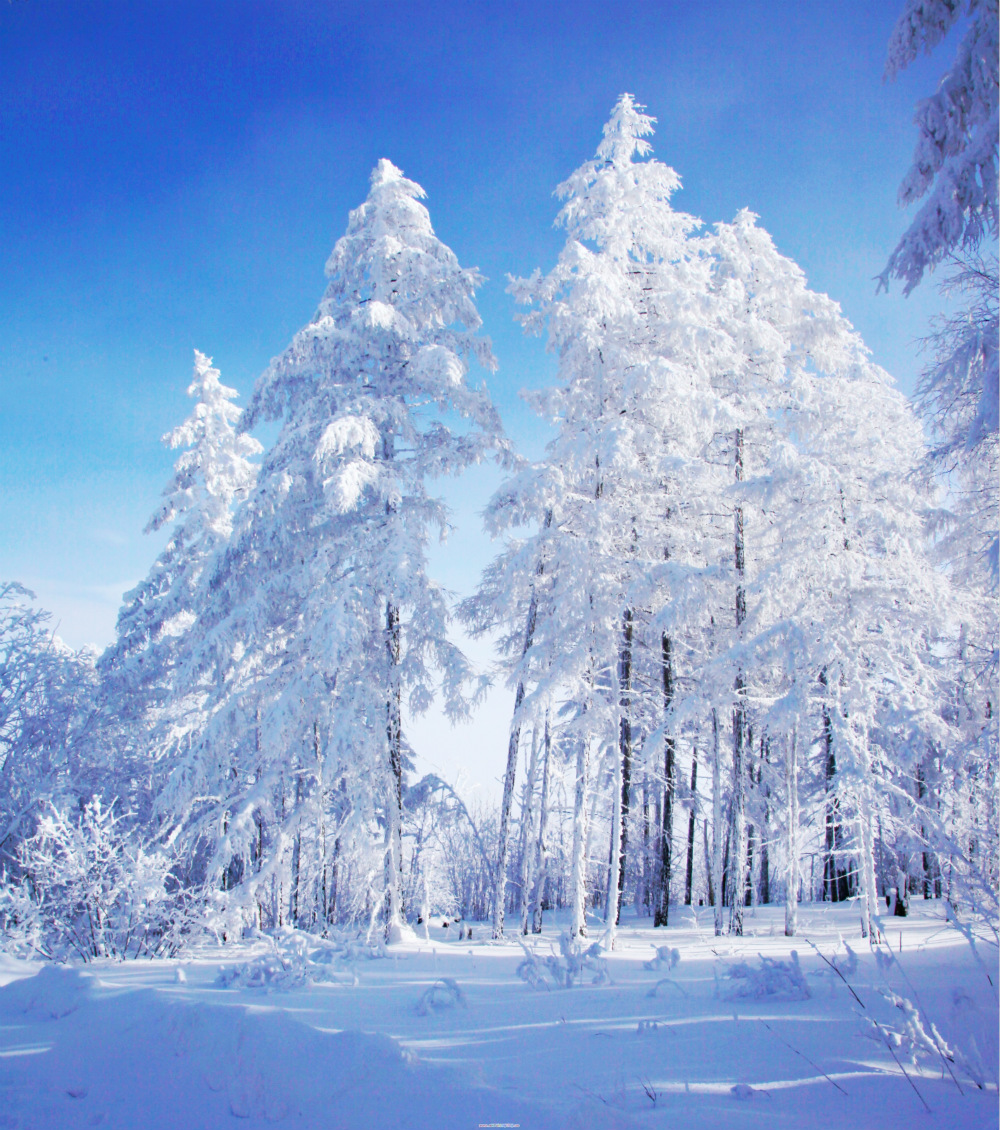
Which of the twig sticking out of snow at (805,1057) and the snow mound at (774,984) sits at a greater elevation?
the twig sticking out of snow at (805,1057)

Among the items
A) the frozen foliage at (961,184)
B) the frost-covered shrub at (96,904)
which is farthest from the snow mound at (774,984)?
the frost-covered shrub at (96,904)

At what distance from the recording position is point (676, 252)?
1327 centimetres

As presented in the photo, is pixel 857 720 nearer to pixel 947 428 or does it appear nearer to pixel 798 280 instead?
pixel 947 428

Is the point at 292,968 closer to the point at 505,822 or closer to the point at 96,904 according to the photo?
the point at 96,904

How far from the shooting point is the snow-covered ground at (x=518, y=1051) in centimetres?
279

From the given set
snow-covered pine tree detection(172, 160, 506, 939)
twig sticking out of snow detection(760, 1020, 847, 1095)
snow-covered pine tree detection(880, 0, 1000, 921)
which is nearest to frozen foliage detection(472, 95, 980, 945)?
snow-covered pine tree detection(172, 160, 506, 939)

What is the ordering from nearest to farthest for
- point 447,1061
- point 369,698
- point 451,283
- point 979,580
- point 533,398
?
1. point 447,1061
2. point 369,698
3. point 451,283
4. point 979,580
5. point 533,398

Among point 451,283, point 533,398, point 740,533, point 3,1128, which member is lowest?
point 3,1128

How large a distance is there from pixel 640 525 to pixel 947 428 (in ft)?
19.6

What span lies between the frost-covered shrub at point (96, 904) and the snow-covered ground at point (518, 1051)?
260 centimetres

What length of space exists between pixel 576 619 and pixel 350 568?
4125mm

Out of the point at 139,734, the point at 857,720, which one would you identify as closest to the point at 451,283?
the point at 857,720

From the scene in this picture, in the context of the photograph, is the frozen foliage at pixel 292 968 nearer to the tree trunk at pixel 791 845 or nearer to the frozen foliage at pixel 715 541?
the frozen foliage at pixel 715 541

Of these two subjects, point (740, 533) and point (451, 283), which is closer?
point (451, 283)
